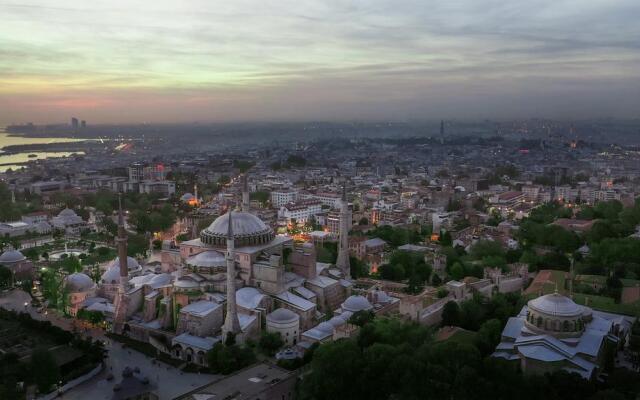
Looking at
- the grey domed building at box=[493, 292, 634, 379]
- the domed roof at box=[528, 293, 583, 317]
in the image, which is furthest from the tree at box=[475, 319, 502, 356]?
the domed roof at box=[528, 293, 583, 317]

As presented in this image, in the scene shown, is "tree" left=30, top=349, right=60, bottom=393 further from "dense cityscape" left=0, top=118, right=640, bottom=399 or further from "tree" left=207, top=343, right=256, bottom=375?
"tree" left=207, top=343, right=256, bottom=375

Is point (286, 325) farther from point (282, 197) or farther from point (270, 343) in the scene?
point (282, 197)

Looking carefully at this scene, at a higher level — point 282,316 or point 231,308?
point 231,308

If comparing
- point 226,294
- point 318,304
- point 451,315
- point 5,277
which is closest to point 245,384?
Result: point 226,294

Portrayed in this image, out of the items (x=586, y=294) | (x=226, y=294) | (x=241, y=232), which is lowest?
(x=586, y=294)

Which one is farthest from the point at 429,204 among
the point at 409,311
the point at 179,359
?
the point at 179,359

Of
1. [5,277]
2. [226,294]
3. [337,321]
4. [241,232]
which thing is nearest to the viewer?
[337,321]
